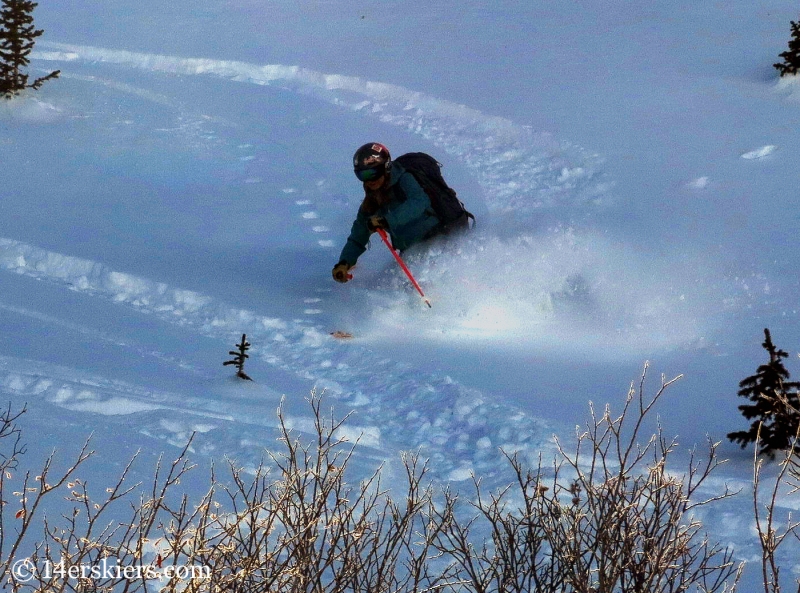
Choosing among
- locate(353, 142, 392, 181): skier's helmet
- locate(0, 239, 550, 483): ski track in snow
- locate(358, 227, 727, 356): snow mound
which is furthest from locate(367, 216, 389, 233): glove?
locate(0, 239, 550, 483): ski track in snow

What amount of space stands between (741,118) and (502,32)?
565cm

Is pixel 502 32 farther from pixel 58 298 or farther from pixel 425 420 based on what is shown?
pixel 425 420

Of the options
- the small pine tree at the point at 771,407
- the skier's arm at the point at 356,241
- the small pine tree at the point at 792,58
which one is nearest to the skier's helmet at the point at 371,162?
the skier's arm at the point at 356,241

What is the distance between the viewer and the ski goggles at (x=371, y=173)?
7.77 metres

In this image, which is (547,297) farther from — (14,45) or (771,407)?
(14,45)

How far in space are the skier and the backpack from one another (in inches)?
5.8

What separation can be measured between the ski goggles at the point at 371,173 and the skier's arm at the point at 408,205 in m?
0.25

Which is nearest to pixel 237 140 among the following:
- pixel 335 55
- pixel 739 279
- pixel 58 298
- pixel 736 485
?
pixel 335 55

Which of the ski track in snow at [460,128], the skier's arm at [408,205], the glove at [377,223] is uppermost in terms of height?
the ski track in snow at [460,128]

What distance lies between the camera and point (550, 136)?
11273 mm

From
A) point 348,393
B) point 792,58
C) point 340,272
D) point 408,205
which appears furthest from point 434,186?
point 792,58

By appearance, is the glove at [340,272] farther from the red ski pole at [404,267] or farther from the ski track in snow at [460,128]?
the ski track in snow at [460,128]

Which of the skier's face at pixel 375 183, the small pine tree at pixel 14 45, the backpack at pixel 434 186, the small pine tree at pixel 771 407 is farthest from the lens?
the small pine tree at pixel 14 45

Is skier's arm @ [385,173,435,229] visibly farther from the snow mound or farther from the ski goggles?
the snow mound
